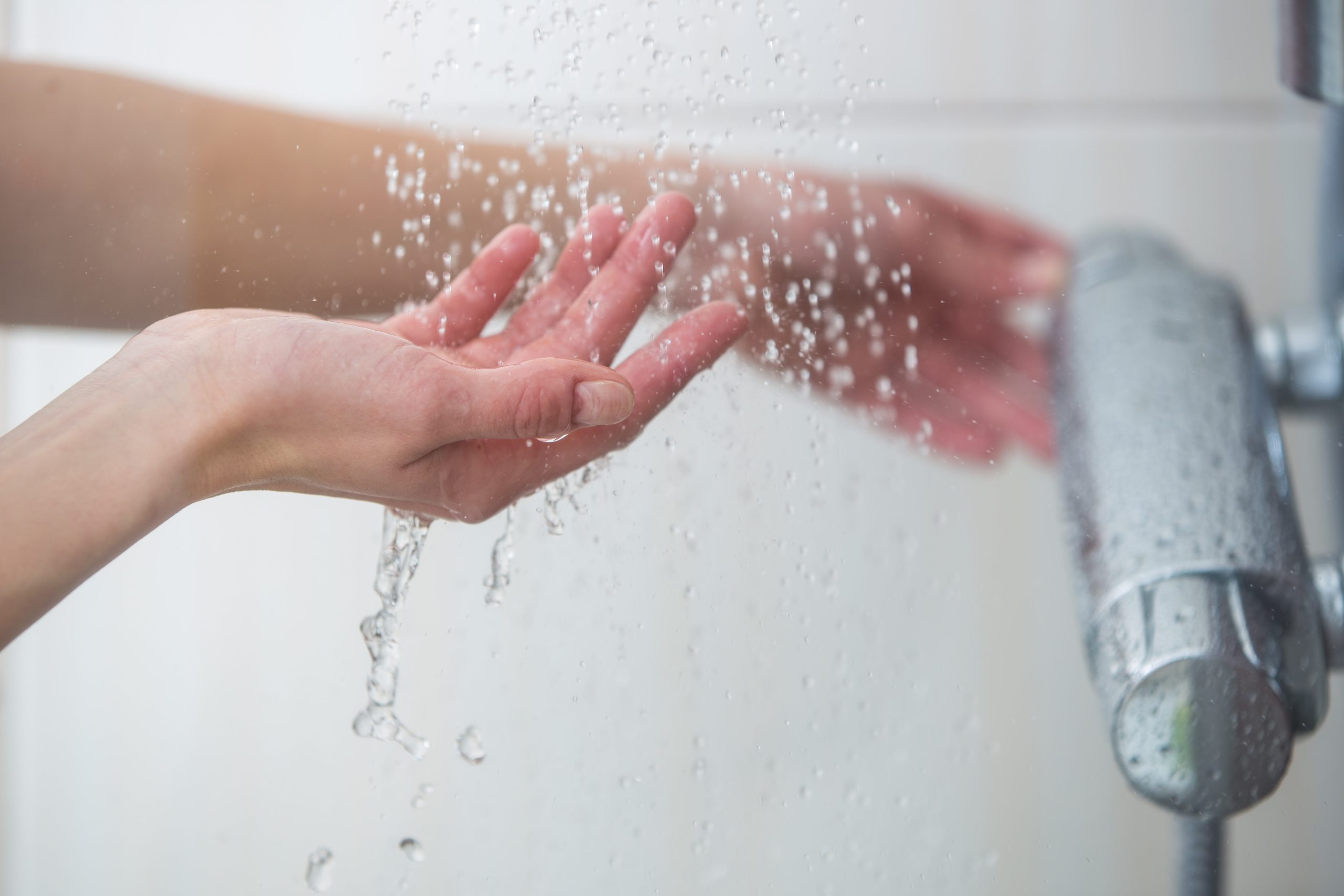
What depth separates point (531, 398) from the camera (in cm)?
30

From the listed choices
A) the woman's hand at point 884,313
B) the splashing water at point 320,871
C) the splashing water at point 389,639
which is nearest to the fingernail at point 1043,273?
the woman's hand at point 884,313

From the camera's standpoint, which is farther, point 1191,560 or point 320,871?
point 320,871

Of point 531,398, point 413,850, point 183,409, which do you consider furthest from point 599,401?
point 413,850

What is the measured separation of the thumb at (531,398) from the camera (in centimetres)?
30

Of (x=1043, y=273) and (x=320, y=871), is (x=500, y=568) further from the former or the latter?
(x=1043, y=273)

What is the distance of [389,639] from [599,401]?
204 millimetres

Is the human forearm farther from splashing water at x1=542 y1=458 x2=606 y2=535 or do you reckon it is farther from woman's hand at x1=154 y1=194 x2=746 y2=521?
splashing water at x1=542 y1=458 x2=606 y2=535

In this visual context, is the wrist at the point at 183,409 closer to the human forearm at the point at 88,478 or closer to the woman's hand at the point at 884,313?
the human forearm at the point at 88,478

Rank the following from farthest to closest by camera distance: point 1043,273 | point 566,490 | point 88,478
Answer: point 1043,273
point 566,490
point 88,478

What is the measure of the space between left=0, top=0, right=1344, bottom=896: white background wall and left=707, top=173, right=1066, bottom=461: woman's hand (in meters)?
0.02

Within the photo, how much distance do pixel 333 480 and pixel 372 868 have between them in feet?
0.72

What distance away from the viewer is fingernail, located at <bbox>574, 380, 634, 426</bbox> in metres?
0.31

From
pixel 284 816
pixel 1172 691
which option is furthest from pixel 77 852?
pixel 1172 691

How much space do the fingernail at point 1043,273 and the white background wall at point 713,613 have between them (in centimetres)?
3
